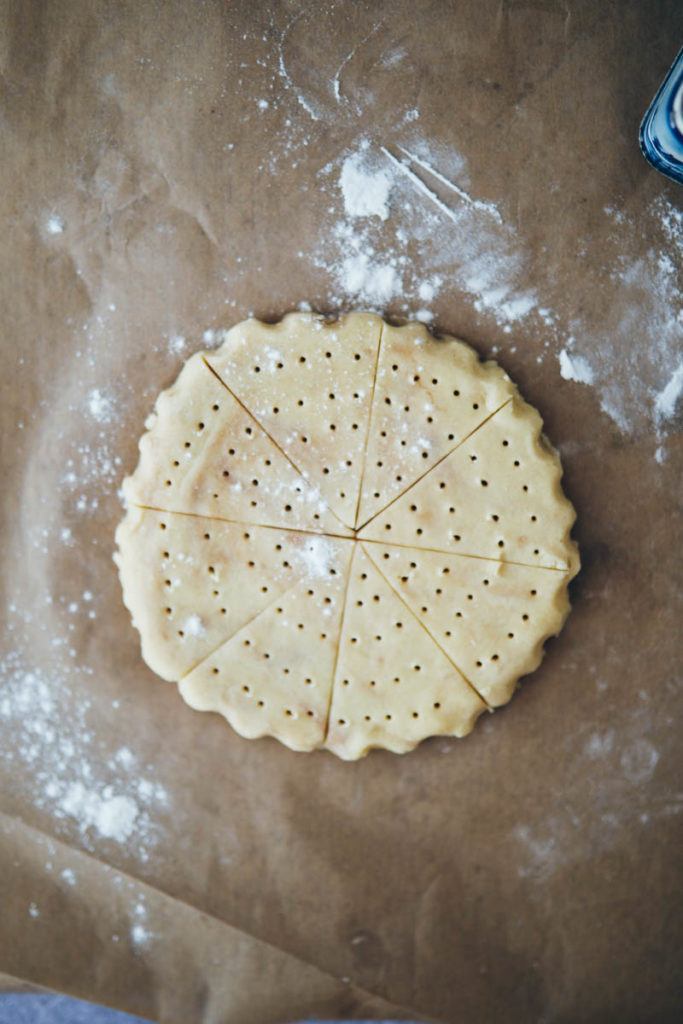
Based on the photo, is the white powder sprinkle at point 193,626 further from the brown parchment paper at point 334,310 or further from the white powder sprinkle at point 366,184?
the white powder sprinkle at point 366,184

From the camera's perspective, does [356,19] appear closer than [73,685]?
Yes

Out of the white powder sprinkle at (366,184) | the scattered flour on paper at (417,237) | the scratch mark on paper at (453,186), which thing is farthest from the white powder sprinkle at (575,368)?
the white powder sprinkle at (366,184)

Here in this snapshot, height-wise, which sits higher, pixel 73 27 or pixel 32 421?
pixel 73 27

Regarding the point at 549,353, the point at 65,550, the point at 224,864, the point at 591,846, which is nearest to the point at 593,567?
the point at 549,353

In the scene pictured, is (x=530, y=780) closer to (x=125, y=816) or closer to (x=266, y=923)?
(x=266, y=923)

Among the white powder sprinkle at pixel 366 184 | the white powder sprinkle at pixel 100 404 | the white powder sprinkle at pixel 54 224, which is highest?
the white powder sprinkle at pixel 366 184

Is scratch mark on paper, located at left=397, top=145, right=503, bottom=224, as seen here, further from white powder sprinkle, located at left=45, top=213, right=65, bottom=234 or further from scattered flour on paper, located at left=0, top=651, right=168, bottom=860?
scattered flour on paper, located at left=0, top=651, right=168, bottom=860

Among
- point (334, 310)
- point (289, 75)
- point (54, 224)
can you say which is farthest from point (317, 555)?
point (289, 75)
